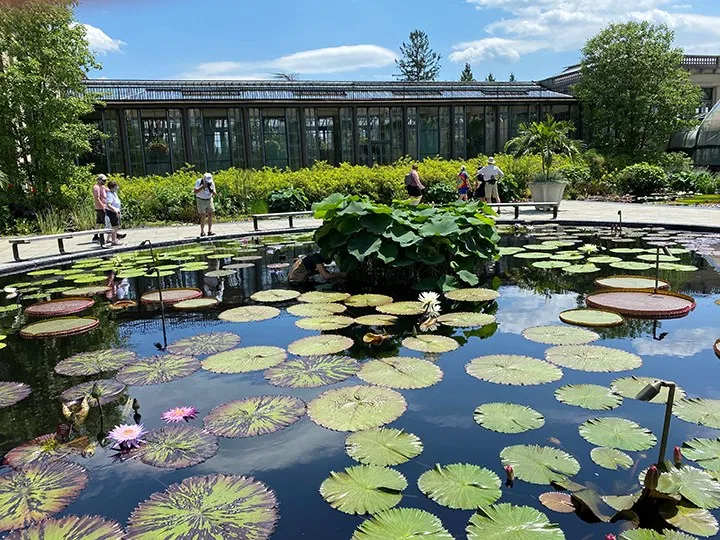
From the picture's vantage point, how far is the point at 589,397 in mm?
3035

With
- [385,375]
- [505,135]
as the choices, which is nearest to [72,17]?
[385,375]

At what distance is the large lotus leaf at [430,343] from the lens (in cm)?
398

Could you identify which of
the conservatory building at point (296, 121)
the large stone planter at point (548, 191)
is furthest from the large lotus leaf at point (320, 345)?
the conservatory building at point (296, 121)

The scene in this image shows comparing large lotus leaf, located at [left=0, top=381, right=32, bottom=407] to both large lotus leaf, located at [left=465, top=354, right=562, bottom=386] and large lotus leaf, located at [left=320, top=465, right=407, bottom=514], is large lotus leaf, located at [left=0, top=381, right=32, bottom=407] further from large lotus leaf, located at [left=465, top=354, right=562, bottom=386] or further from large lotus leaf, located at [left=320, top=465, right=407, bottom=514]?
A: large lotus leaf, located at [left=465, top=354, right=562, bottom=386]

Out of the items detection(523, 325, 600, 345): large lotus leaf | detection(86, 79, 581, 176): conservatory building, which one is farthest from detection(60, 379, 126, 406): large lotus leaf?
detection(86, 79, 581, 176): conservatory building

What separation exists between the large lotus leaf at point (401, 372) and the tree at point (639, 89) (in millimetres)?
24465

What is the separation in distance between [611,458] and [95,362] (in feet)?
11.4

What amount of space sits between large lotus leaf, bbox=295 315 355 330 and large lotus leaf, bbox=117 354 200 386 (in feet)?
3.53

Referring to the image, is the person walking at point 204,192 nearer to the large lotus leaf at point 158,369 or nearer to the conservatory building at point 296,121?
the large lotus leaf at point 158,369

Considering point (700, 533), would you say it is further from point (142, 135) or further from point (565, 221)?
point (142, 135)

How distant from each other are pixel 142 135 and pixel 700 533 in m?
22.6

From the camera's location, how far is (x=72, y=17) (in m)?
13.5

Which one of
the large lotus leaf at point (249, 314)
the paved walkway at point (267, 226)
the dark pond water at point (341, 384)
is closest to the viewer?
the dark pond water at point (341, 384)

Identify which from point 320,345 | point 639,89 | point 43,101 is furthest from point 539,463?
point 639,89
